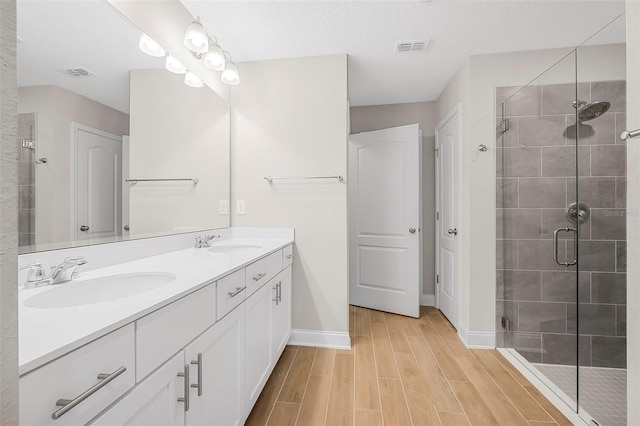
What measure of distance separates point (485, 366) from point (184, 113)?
2758mm

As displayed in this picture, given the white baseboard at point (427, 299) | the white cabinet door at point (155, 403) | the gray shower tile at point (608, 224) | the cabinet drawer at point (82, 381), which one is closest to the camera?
the cabinet drawer at point (82, 381)

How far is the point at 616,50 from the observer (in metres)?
1.50

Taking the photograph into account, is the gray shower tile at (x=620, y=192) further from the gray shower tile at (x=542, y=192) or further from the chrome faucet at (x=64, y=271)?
the chrome faucet at (x=64, y=271)

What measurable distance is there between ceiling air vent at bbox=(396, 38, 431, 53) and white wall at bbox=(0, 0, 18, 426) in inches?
93.6

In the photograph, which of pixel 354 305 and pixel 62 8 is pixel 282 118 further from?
pixel 354 305

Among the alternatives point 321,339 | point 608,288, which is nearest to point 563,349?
point 608,288

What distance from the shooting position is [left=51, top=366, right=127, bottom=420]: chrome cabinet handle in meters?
0.51

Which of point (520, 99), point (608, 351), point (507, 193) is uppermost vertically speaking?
point (520, 99)

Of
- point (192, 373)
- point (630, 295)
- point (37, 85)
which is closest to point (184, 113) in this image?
point (37, 85)

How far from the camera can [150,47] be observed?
163 cm

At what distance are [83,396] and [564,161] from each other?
2494mm

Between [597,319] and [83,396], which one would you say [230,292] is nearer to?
[83,396]

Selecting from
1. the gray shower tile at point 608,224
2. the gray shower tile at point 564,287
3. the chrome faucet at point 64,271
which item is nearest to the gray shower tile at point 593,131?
the gray shower tile at point 608,224

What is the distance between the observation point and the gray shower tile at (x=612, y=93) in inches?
57.7
